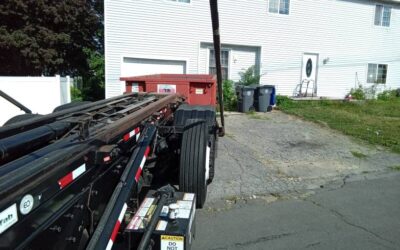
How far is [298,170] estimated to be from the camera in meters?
7.08

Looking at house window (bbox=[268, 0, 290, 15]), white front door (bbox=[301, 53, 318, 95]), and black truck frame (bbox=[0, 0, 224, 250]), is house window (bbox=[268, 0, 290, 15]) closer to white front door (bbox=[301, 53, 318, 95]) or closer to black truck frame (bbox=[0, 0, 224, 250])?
white front door (bbox=[301, 53, 318, 95])

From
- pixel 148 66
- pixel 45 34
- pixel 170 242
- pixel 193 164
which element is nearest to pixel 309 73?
pixel 148 66

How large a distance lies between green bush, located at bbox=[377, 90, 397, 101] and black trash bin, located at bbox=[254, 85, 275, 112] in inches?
350

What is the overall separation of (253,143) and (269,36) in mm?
8712

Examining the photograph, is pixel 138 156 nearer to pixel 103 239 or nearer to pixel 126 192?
pixel 126 192

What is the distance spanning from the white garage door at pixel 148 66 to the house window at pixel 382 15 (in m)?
11.7

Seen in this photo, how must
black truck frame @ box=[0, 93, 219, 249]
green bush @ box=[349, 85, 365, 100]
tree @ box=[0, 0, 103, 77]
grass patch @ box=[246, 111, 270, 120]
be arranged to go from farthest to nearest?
tree @ box=[0, 0, 103, 77] < green bush @ box=[349, 85, 365, 100] < grass patch @ box=[246, 111, 270, 120] < black truck frame @ box=[0, 93, 219, 249]

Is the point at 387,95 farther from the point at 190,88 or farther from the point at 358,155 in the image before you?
the point at 190,88

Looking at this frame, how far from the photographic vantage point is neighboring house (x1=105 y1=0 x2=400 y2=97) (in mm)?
14195

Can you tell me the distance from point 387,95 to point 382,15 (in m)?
4.42

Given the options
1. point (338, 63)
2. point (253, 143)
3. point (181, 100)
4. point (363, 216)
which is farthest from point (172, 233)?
point (338, 63)

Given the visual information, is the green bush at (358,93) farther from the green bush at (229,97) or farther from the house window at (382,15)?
the green bush at (229,97)

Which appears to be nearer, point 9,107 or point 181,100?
point 181,100

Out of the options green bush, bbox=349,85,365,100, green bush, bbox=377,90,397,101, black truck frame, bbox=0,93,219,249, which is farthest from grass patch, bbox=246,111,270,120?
green bush, bbox=377,90,397,101
